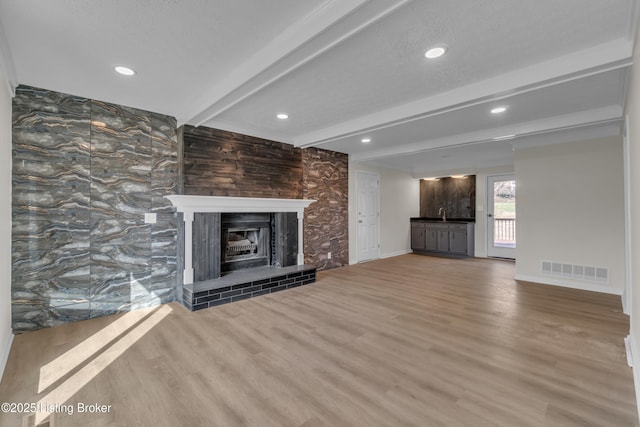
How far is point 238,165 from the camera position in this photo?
430 centimetres

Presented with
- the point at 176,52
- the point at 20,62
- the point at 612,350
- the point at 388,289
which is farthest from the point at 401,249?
the point at 20,62

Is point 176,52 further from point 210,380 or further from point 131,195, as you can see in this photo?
point 210,380

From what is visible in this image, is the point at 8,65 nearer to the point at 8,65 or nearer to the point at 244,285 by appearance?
the point at 8,65

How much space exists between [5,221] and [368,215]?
577cm

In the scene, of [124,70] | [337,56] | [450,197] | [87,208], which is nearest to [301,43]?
[337,56]

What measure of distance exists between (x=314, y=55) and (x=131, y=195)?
9.28ft

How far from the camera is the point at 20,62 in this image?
7.87 feet

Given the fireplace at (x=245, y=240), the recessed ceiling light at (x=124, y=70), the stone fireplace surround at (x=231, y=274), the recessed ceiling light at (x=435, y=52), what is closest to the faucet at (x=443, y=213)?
the stone fireplace surround at (x=231, y=274)

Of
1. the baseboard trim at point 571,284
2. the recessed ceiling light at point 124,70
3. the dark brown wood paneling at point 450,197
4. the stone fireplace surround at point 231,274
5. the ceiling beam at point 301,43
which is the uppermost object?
the recessed ceiling light at point 124,70

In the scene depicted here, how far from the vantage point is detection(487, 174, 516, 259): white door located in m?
6.82

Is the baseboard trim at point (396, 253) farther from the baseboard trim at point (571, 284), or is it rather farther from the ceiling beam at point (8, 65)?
the ceiling beam at point (8, 65)

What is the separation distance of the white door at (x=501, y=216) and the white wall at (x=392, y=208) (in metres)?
1.94

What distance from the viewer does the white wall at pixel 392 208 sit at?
630 cm

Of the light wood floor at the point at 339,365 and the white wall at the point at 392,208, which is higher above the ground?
the white wall at the point at 392,208
